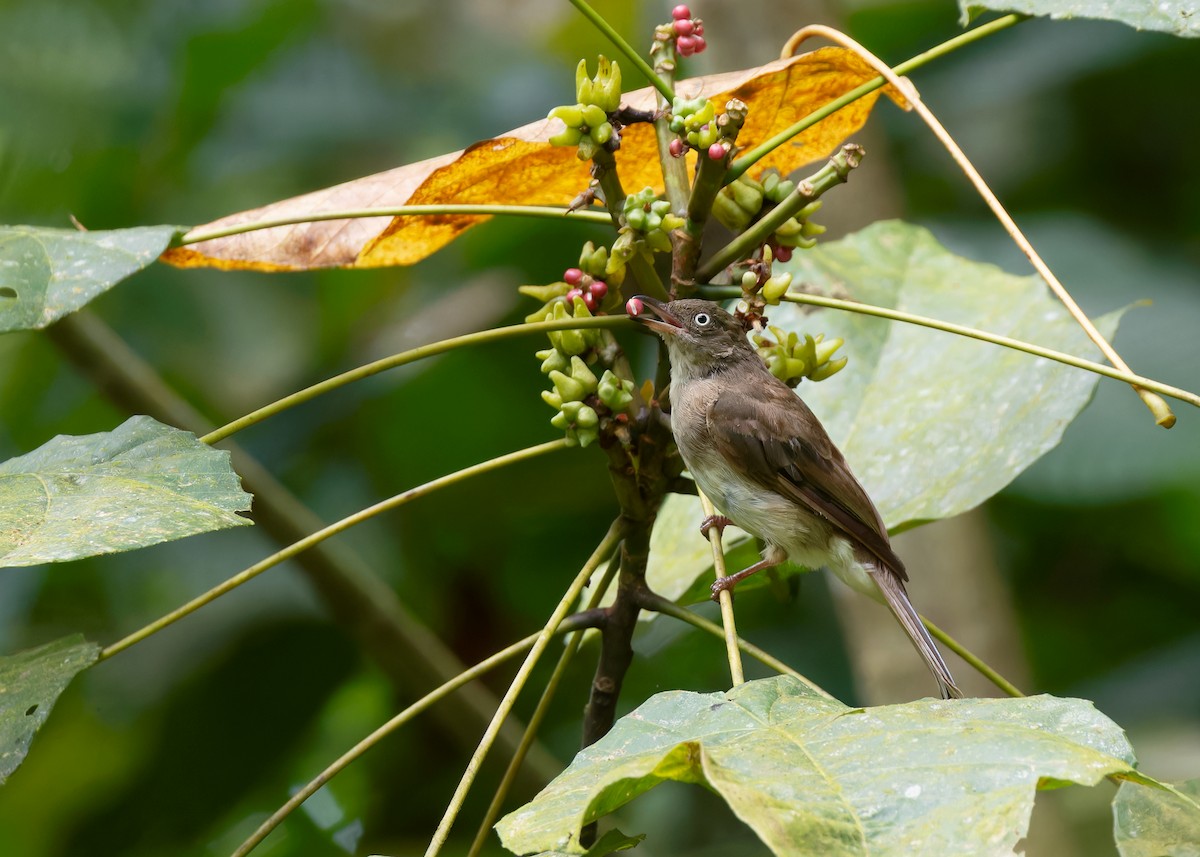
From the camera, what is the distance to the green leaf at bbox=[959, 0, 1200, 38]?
1813 millimetres

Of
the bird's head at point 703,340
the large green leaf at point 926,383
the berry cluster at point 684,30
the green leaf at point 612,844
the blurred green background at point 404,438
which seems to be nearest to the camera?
the green leaf at point 612,844

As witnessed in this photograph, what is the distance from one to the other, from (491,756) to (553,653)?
0.67m

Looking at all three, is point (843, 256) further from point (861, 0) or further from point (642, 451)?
point (861, 0)

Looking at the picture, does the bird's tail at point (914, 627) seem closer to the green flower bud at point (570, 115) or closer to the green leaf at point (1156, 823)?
the green leaf at point (1156, 823)

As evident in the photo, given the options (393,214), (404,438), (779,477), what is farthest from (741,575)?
(404,438)

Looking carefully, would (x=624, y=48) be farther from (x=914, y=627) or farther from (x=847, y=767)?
(x=914, y=627)

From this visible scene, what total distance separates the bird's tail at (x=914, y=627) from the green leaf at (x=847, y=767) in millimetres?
1090

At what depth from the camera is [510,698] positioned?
5.89 ft

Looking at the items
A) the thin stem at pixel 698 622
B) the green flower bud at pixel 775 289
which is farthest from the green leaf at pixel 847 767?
the green flower bud at pixel 775 289

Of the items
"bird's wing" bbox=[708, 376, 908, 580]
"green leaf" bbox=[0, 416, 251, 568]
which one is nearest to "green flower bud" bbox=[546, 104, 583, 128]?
"green leaf" bbox=[0, 416, 251, 568]

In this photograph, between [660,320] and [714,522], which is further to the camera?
[660,320]

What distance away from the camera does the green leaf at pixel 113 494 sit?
147 cm

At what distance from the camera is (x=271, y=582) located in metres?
3.95

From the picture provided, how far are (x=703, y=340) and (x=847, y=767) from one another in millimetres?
1987
